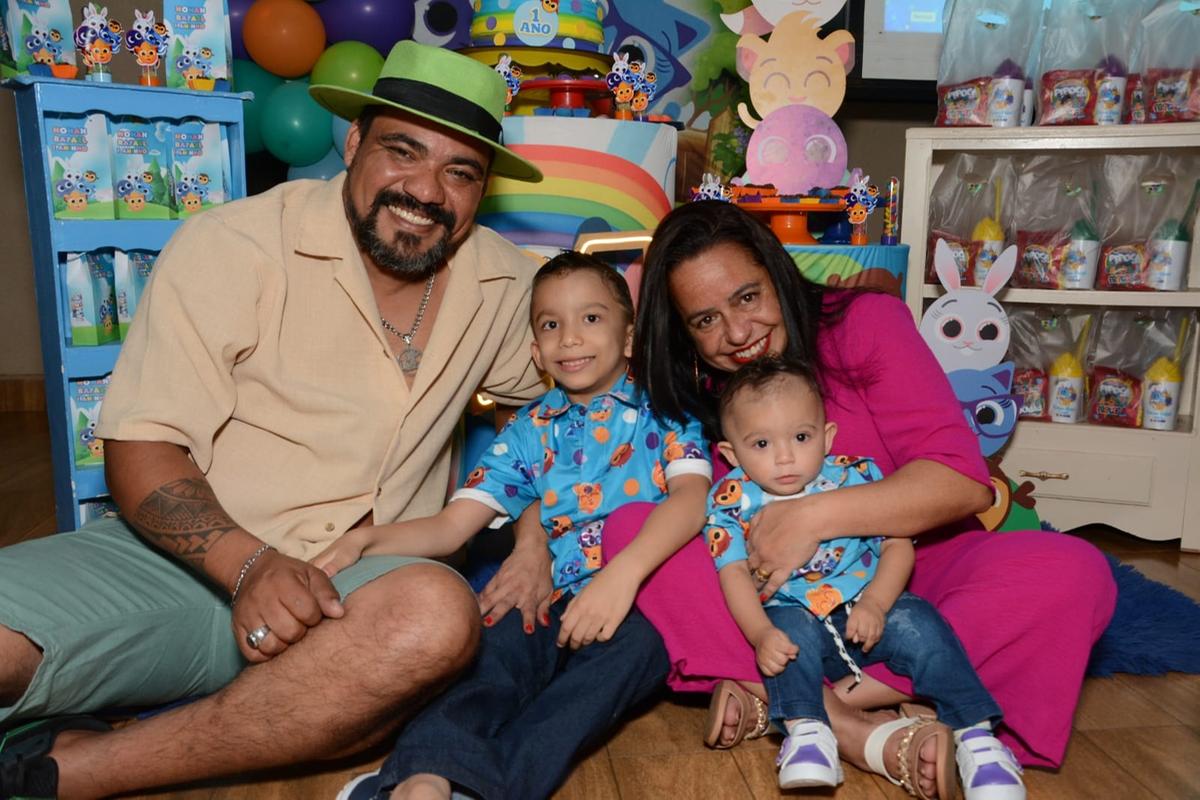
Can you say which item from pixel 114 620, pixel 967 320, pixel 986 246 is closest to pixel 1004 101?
pixel 986 246

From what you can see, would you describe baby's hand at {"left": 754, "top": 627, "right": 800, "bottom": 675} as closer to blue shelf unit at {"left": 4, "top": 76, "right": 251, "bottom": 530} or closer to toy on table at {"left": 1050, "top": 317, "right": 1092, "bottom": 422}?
blue shelf unit at {"left": 4, "top": 76, "right": 251, "bottom": 530}

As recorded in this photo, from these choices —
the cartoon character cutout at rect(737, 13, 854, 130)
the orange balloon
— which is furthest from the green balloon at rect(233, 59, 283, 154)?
the cartoon character cutout at rect(737, 13, 854, 130)

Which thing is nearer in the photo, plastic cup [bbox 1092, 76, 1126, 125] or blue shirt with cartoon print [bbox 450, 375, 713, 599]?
blue shirt with cartoon print [bbox 450, 375, 713, 599]

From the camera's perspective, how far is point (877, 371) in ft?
5.60

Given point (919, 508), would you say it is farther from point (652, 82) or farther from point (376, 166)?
point (652, 82)

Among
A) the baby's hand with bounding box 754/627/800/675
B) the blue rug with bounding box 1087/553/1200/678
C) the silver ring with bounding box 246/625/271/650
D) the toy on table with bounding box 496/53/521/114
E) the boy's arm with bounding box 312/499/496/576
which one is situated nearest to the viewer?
the silver ring with bounding box 246/625/271/650

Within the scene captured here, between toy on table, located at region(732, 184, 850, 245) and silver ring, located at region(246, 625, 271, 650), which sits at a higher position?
toy on table, located at region(732, 184, 850, 245)

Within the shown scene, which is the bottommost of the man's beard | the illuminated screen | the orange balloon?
the man's beard

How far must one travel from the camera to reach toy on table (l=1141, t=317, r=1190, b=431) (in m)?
2.80

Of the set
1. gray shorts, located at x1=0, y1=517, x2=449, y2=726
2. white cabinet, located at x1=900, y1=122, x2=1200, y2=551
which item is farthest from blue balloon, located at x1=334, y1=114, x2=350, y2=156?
gray shorts, located at x1=0, y1=517, x2=449, y2=726

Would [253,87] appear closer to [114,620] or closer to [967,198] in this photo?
[967,198]

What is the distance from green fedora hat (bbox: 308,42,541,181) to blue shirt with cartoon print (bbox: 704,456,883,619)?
28.0 inches

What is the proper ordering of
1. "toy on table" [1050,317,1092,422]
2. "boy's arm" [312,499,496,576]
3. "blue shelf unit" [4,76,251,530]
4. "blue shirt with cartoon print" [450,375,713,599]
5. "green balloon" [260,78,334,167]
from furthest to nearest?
"green balloon" [260,78,334,167]
"toy on table" [1050,317,1092,422]
"blue shelf unit" [4,76,251,530]
"blue shirt with cartoon print" [450,375,713,599]
"boy's arm" [312,499,496,576]

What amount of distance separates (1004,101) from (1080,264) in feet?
1.62
